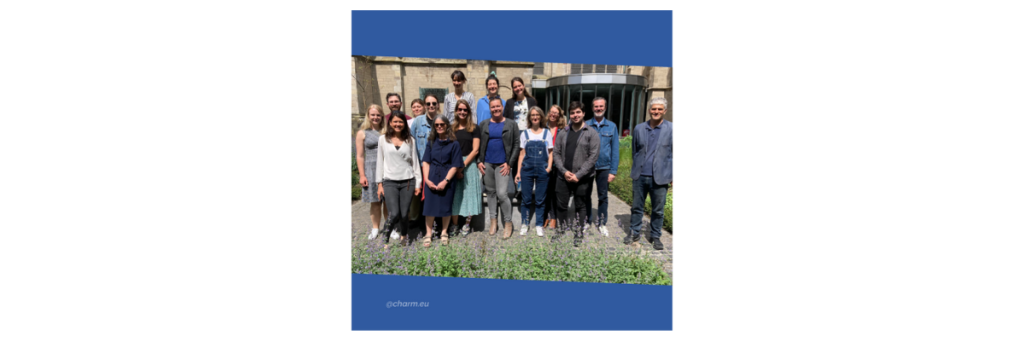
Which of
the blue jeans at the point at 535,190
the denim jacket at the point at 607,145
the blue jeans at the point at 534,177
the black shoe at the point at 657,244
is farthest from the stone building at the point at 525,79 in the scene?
the black shoe at the point at 657,244

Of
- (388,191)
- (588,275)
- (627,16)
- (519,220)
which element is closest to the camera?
(627,16)

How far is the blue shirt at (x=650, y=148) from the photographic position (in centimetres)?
347

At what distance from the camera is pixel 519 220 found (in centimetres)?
438

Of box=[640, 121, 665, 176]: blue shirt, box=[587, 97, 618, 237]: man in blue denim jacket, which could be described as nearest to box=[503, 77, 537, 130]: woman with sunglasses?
box=[587, 97, 618, 237]: man in blue denim jacket

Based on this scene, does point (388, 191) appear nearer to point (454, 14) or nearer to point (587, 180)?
point (454, 14)

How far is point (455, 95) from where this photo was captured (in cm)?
362

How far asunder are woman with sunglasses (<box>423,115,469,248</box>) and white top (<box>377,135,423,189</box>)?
14cm

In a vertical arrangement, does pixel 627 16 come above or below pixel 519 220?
above

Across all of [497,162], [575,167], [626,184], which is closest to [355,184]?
[497,162]

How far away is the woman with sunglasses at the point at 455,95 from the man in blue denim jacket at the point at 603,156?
52.8 inches

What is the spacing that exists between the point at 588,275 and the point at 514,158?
1469 millimetres

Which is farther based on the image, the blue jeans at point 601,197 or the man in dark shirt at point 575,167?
the blue jeans at point 601,197

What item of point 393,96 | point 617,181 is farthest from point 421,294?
point 617,181

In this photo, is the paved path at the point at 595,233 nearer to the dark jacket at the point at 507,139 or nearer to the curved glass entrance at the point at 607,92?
the dark jacket at the point at 507,139
